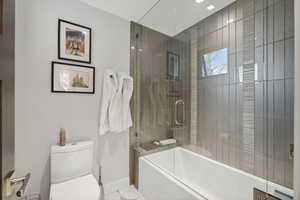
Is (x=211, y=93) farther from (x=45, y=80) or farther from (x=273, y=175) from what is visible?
(x=45, y=80)

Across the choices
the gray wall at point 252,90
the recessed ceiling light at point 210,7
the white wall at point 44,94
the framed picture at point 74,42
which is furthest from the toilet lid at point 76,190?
the recessed ceiling light at point 210,7

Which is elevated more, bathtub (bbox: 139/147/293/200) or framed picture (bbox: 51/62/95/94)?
framed picture (bbox: 51/62/95/94)

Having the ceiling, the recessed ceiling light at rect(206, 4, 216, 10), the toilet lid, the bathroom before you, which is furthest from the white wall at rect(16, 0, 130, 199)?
the recessed ceiling light at rect(206, 4, 216, 10)

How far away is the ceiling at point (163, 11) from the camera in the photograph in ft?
6.34

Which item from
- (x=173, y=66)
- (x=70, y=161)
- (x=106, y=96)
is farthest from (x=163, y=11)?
(x=70, y=161)

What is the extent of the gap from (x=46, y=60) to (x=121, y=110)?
40.8 inches

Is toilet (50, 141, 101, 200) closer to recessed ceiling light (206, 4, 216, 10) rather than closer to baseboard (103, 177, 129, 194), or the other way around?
baseboard (103, 177, 129, 194)

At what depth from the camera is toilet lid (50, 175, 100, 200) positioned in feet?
4.22

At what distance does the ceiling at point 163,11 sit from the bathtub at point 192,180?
1941mm

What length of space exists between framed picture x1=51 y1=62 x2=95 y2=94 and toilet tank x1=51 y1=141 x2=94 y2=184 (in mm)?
641

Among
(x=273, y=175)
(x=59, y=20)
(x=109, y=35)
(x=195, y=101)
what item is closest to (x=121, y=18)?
(x=109, y=35)

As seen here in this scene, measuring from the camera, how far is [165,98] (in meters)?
2.48

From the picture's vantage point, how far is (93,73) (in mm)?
1953

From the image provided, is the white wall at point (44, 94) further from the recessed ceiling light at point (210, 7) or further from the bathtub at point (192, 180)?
the recessed ceiling light at point (210, 7)
